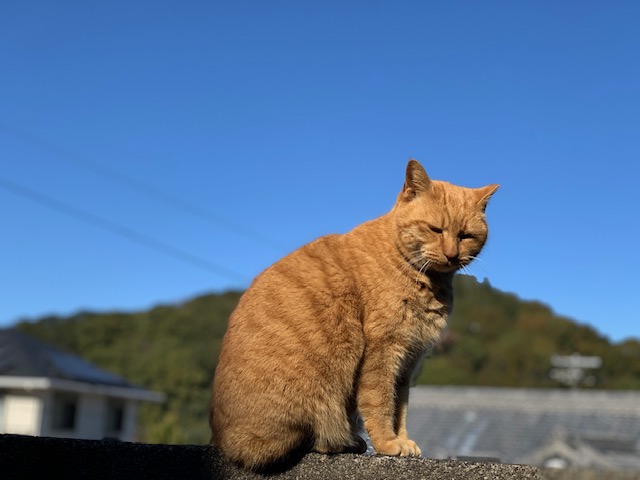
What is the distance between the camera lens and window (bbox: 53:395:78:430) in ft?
49.8

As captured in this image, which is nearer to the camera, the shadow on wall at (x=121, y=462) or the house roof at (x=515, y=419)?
the shadow on wall at (x=121, y=462)

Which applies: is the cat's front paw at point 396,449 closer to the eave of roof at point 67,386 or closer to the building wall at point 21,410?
the eave of roof at point 67,386

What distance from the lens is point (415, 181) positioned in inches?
98.4

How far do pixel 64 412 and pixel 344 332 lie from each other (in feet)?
49.2

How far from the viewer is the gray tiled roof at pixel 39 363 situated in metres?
14.6

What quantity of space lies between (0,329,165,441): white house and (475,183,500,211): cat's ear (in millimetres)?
12759

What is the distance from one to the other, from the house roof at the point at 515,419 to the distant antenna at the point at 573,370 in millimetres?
6284

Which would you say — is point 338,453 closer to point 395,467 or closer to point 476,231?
point 395,467

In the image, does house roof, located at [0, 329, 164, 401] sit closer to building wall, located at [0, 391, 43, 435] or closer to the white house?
the white house

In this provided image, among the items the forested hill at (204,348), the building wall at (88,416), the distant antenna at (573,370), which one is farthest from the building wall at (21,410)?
the distant antenna at (573,370)

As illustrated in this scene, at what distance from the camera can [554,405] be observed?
19.8m

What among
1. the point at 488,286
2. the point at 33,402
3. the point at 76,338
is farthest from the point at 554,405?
the point at 76,338

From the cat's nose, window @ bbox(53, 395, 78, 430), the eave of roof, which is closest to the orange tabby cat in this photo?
the cat's nose

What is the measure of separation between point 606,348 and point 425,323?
2383cm
